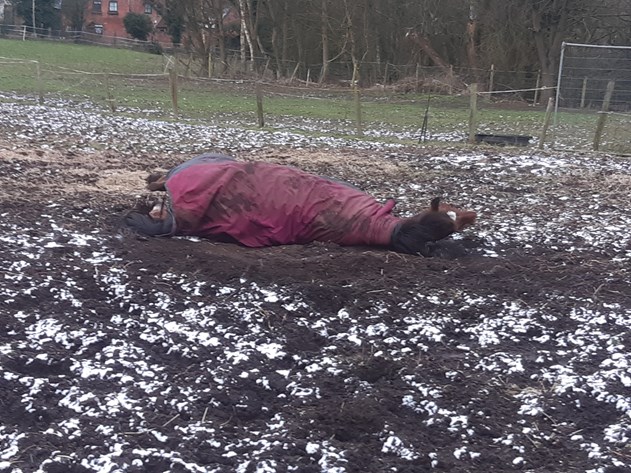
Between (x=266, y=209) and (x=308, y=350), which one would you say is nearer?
(x=308, y=350)

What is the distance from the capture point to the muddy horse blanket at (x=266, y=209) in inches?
241

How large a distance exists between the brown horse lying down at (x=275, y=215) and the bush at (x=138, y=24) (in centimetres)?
5380

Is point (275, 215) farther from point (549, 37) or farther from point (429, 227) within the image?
point (549, 37)

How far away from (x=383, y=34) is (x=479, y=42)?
4.44 m

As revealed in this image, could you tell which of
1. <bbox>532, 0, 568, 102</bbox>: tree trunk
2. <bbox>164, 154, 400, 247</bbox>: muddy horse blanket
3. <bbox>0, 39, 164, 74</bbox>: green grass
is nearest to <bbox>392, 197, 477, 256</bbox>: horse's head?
<bbox>164, 154, 400, 247</bbox>: muddy horse blanket

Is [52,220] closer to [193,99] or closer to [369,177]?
[369,177]

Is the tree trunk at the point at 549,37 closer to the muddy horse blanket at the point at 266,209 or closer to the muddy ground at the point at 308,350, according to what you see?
the muddy ground at the point at 308,350

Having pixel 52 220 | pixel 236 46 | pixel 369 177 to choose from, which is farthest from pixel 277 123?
pixel 236 46

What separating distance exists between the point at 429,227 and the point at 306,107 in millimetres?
17113

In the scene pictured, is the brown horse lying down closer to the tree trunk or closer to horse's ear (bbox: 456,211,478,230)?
horse's ear (bbox: 456,211,478,230)

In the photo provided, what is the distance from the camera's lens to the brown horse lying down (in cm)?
610

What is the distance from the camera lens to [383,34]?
32.3 m

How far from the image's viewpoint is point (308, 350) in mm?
4434

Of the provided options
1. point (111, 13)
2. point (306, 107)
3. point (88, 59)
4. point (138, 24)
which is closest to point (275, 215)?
point (306, 107)
